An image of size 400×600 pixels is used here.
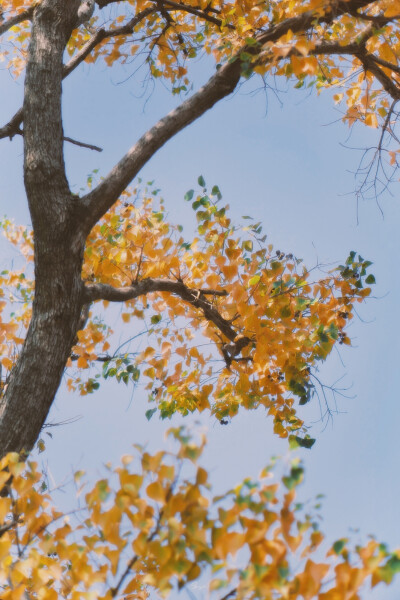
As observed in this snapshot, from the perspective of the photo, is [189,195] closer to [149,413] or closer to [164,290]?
[164,290]

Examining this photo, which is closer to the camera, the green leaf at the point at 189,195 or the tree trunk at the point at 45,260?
the tree trunk at the point at 45,260

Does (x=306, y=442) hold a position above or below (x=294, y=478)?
above

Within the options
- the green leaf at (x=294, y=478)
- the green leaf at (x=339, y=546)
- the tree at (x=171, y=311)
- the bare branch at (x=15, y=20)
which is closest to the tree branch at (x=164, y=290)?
the tree at (x=171, y=311)

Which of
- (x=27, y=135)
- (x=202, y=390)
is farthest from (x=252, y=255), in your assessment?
A: (x=27, y=135)

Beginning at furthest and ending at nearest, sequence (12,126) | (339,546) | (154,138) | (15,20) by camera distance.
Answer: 1. (15,20)
2. (12,126)
3. (154,138)
4. (339,546)

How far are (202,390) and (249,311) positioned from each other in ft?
3.95

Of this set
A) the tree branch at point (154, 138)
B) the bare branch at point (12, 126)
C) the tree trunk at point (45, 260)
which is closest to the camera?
the tree trunk at point (45, 260)

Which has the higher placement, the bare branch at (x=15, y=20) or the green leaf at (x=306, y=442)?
the bare branch at (x=15, y=20)

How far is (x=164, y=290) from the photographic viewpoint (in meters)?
3.88

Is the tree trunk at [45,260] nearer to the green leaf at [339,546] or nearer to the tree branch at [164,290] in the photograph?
the tree branch at [164,290]

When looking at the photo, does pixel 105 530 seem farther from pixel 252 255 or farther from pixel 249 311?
pixel 252 255

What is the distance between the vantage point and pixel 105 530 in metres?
1.66

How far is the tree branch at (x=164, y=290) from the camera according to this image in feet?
10.7

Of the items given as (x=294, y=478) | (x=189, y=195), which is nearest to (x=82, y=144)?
(x=189, y=195)
